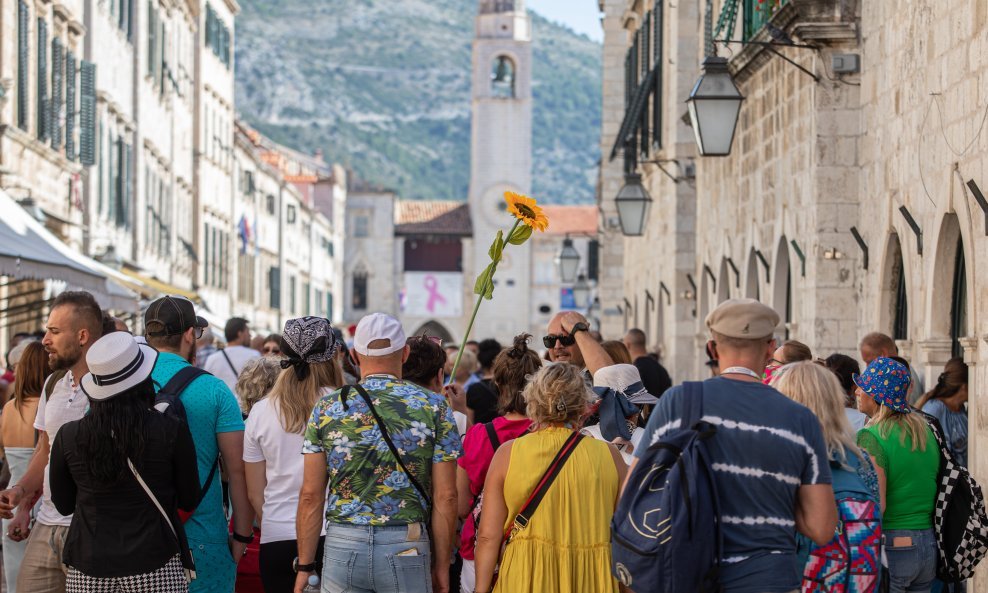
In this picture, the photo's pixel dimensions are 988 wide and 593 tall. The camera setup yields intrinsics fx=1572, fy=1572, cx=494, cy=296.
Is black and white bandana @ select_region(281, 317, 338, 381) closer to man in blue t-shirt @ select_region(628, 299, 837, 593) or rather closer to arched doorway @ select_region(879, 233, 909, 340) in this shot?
man in blue t-shirt @ select_region(628, 299, 837, 593)

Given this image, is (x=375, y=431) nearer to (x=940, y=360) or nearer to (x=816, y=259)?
(x=940, y=360)

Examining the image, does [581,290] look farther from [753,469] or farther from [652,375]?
[753,469]

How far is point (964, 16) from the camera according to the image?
9211mm

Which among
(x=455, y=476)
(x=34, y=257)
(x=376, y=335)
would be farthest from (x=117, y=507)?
(x=34, y=257)

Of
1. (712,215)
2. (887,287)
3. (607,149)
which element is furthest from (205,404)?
(607,149)

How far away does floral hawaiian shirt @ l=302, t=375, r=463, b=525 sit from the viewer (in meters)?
5.87

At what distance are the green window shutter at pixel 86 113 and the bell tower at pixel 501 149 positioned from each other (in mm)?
58224

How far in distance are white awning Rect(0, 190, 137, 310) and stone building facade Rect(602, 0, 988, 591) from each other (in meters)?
5.40

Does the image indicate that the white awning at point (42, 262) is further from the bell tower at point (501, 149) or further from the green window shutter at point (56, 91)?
the bell tower at point (501, 149)

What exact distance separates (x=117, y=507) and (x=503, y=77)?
82188 millimetres

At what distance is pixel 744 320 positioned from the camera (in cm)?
504

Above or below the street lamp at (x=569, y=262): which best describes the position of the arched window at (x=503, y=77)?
above

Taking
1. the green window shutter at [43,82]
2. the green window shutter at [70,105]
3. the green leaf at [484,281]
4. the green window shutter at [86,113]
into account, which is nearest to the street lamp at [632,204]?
the green window shutter at [43,82]

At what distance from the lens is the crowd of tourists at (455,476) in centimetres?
490
